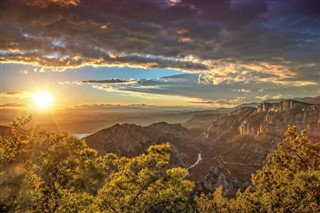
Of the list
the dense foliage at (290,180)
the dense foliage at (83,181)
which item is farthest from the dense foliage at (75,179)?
the dense foliage at (290,180)

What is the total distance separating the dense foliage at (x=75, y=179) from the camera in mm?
34469

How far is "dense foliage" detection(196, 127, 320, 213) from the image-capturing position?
43.0m

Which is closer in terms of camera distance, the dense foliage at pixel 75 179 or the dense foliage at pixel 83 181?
the dense foliage at pixel 83 181

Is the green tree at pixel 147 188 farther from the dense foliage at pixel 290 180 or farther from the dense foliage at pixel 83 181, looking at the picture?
the dense foliage at pixel 290 180

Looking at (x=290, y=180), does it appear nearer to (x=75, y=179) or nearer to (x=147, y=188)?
(x=147, y=188)

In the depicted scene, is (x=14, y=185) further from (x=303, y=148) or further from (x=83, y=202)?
(x=303, y=148)

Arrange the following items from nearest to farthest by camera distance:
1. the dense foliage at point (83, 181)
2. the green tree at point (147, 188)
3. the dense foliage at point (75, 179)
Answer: the dense foliage at point (83, 181)
the dense foliage at point (75, 179)
the green tree at point (147, 188)

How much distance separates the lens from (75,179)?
38688 millimetres

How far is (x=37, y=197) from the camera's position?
35188mm

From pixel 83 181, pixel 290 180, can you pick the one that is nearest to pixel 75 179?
pixel 83 181

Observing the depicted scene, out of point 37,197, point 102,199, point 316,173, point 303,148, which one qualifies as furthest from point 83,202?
point 303,148

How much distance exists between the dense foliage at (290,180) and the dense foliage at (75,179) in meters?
14.7

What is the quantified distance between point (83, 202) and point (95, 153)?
8.03 meters

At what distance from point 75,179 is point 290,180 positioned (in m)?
28.9
